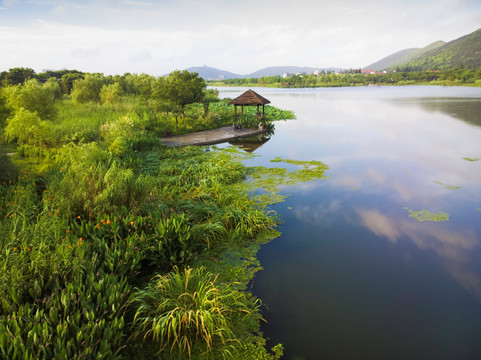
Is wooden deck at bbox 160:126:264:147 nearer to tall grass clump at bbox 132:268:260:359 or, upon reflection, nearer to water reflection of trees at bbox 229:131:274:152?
water reflection of trees at bbox 229:131:274:152

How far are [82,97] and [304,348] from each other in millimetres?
33554

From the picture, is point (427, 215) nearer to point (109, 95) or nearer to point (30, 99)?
point (30, 99)

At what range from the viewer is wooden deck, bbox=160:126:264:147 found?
18.1 metres

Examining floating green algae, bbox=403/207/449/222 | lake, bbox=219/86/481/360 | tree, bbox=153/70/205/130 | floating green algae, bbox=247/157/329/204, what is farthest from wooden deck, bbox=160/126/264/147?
floating green algae, bbox=403/207/449/222

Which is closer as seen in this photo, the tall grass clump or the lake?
the tall grass clump

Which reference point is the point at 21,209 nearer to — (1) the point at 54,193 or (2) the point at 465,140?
(1) the point at 54,193

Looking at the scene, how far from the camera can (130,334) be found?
161 inches

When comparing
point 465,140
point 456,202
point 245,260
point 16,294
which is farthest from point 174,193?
point 465,140

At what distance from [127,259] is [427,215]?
28.8ft

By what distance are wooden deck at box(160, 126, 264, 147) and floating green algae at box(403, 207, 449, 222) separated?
12.4 m

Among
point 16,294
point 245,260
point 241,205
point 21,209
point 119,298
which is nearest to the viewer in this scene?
point 16,294

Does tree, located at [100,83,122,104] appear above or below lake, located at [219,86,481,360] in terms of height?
above

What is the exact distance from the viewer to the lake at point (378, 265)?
15.0ft

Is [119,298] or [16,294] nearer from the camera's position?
[16,294]
